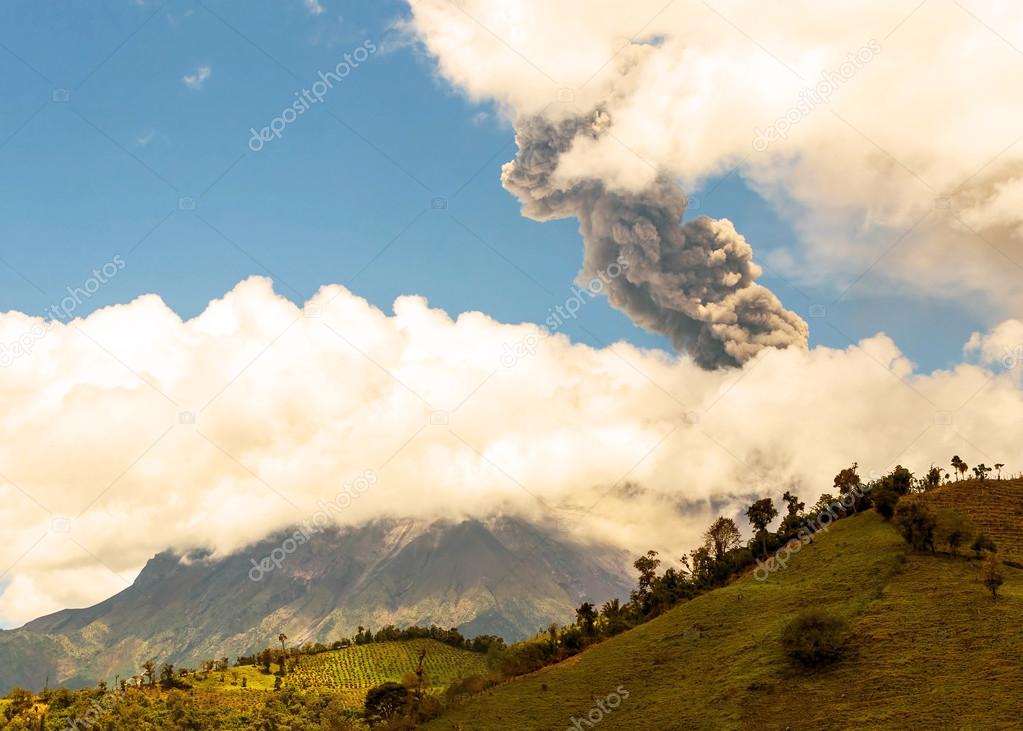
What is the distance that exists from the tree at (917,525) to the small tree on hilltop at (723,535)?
32561 mm

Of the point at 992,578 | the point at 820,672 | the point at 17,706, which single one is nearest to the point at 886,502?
the point at 992,578

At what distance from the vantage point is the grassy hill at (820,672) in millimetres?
60219

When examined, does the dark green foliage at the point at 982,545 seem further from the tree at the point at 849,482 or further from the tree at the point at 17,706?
the tree at the point at 17,706

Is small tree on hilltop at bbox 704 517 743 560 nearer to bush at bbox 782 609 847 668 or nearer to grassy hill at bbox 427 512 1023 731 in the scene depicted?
grassy hill at bbox 427 512 1023 731

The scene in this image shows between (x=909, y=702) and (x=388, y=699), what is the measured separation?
323 feet

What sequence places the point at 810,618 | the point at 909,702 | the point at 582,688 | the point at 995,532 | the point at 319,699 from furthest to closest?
the point at 319,699 < the point at 995,532 < the point at 582,688 < the point at 810,618 < the point at 909,702

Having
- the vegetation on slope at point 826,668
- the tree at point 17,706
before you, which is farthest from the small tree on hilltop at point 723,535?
the tree at point 17,706

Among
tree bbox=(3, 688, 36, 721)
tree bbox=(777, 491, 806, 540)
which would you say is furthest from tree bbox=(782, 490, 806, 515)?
tree bbox=(3, 688, 36, 721)

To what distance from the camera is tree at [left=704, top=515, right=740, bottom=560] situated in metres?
122

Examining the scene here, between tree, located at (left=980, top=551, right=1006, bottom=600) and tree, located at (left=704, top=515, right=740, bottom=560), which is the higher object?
tree, located at (left=704, top=515, right=740, bottom=560)

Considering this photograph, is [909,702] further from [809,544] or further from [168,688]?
[168,688]

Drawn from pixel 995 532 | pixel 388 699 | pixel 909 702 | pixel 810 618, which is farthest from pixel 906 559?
pixel 388 699

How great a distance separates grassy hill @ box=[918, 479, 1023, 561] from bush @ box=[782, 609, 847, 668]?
28.7 m

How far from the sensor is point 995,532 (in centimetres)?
9306
